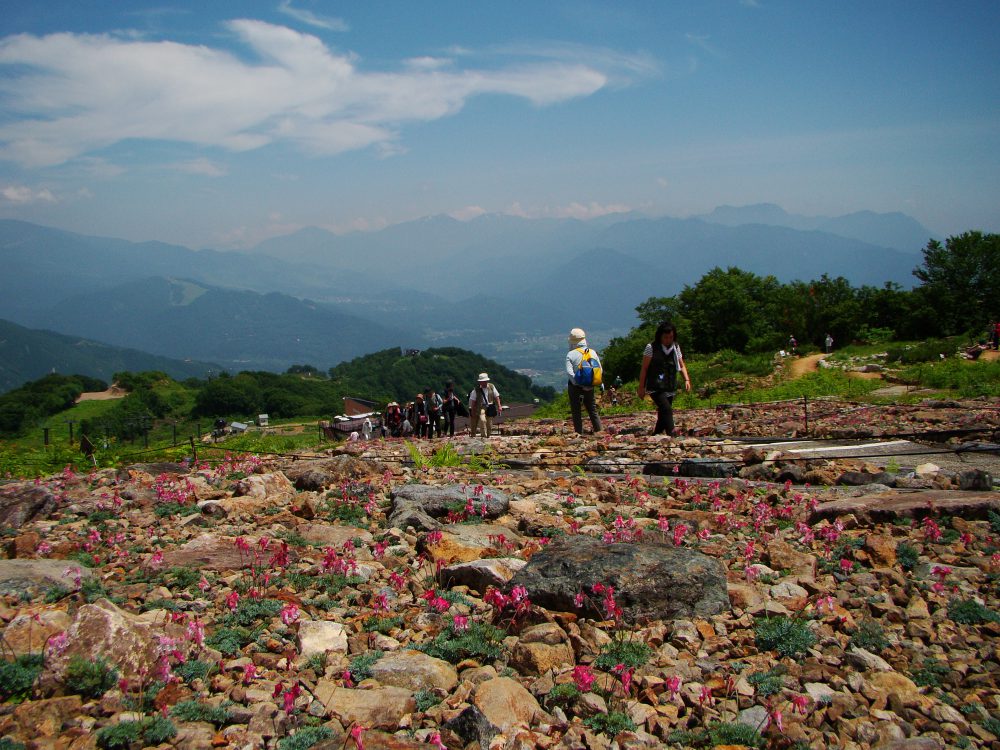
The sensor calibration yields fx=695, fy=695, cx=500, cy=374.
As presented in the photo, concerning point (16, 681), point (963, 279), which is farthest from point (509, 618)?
point (963, 279)

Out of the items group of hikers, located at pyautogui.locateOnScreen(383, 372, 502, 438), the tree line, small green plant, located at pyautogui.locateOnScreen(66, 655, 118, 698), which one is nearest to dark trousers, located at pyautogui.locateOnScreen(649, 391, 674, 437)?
group of hikers, located at pyautogui.locateOnScreen(383, 372, 502, 438)

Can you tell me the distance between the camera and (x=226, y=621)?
16.6 ft

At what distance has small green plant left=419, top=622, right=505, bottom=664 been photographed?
461cm

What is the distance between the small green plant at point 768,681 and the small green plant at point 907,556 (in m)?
2.26

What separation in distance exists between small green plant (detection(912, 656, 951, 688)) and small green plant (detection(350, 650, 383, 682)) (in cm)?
334

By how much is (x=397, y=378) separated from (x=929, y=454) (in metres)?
96.3

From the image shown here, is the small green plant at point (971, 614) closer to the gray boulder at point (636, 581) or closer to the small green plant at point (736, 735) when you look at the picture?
the gray boulder at point (636, 581)

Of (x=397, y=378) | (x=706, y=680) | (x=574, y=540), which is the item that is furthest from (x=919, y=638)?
(x=397, y=378)

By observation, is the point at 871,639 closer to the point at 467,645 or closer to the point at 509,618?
the point at 509,618

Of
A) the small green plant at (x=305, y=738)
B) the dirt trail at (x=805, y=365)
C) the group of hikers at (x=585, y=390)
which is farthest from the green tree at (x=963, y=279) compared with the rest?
the small green plant at (x=305, y=738)

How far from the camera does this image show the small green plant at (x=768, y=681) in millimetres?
4098

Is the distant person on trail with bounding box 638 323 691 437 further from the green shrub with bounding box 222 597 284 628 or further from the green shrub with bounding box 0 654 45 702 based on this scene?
the green shrub with bounding box 0 654 45 702

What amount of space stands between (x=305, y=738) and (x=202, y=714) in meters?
0.69

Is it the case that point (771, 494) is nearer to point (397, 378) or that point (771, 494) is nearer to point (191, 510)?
point (191, 510)
